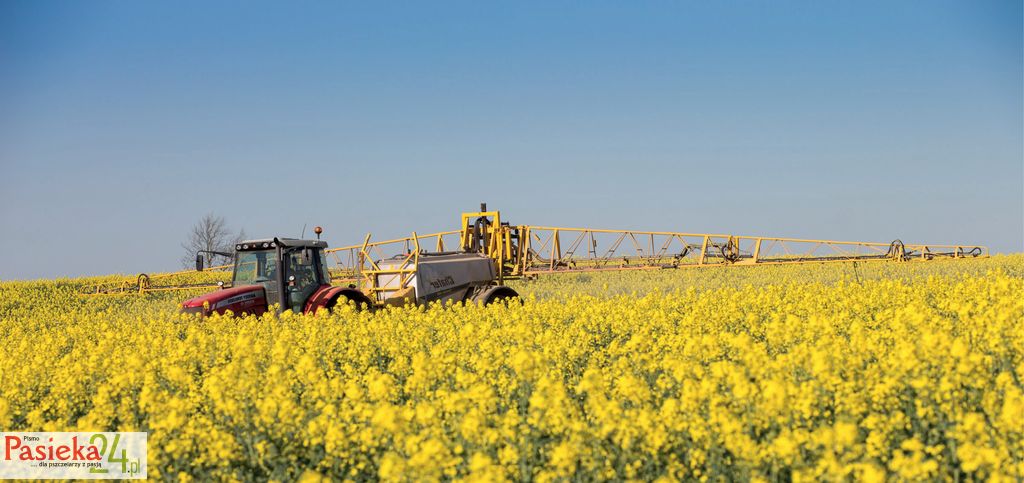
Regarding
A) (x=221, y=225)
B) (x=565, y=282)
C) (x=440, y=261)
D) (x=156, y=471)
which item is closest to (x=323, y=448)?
(x=156, y=471)

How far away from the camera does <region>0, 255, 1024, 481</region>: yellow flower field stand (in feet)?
16.1

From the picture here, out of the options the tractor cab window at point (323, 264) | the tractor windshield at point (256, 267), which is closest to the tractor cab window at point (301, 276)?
the tractor cab window at point (323, 264)

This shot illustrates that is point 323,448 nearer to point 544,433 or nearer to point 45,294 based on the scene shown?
point 544,433

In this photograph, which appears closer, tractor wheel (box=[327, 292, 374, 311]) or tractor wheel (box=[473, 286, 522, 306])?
tractor wheel (box=[327, 292, 374, 311])

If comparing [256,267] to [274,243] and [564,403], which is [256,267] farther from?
[564,403]

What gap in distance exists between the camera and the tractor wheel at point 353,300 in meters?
12.3

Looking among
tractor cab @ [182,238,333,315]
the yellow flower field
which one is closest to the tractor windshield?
A: tractor cab @ [182,238,333,315]

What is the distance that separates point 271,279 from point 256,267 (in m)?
0.40

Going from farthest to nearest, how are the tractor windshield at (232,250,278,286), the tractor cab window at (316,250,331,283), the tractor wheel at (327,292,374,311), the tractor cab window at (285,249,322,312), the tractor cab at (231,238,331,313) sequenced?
the tractor cab window at (316,250,331,283), the tractor windshield at (232,250,278,286), the tractor cab window at (285,249,322,312), the tractor cab at (231,238,331,313), the tractor wheel at (327,292,374,311)

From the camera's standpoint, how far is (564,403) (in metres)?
5.48

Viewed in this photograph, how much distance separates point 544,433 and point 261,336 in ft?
20.6

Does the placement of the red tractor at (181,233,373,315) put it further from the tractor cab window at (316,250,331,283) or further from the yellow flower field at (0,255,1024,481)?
the yellow flower field at (0,255,1024,481)

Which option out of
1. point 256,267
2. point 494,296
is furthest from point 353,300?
point 494,296

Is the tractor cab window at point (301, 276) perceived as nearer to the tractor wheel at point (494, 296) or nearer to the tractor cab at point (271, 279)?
the tractor cab at point (271, 279)
